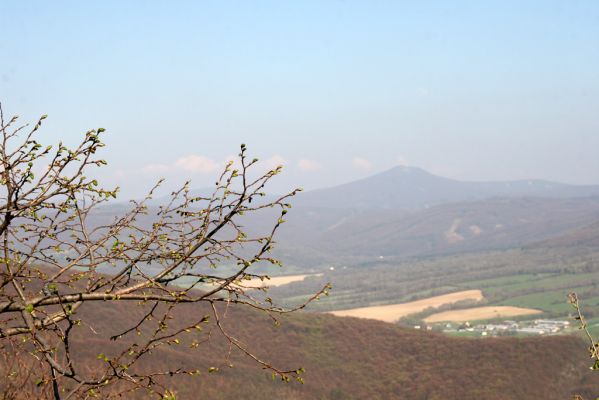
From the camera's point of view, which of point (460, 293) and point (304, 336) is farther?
point (460, 293)

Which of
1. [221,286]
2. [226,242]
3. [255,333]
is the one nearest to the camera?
[221,286]

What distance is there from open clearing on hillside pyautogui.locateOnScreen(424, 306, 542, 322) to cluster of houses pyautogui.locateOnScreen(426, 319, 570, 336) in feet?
17.3

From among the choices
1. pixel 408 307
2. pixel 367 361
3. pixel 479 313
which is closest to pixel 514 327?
pixel 479 313

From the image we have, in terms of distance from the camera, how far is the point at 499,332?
66.4 meters

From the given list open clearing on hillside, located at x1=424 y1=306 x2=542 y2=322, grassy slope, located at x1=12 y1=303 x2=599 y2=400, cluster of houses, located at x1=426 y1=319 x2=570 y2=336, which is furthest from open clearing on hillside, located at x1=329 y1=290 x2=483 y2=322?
grassy slope, located at x1=12 y1=303 x2=599 y2=400

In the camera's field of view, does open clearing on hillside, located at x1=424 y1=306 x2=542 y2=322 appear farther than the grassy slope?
Yes

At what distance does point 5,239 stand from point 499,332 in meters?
67.0

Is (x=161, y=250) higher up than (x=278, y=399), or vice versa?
(x=161, y=250)

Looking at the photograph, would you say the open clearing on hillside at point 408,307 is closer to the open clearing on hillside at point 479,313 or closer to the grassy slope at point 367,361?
A: the open clearing on hillside at point 479,313

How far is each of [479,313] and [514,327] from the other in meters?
16.1

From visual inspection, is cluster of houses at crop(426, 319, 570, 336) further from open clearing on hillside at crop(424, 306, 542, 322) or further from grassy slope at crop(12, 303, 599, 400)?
grassy slope at crop(12, 303, 599, 400)

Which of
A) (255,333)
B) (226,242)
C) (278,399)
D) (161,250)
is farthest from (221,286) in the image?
(255,333)

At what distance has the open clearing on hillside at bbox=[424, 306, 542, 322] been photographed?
274ft

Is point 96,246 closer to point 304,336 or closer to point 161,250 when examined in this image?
point 161,250
